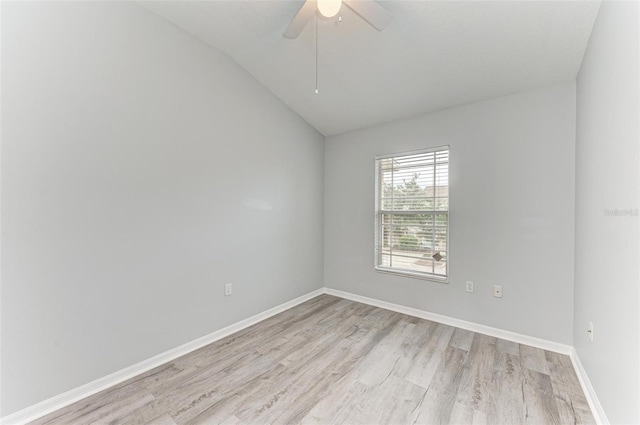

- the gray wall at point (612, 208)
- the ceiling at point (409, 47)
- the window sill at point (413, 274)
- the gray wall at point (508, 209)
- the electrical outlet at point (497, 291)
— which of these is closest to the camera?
the gray wall at point (612, 208)

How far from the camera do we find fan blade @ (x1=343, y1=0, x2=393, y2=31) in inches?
60.7

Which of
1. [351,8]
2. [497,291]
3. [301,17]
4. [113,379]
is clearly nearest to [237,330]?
[113,379]

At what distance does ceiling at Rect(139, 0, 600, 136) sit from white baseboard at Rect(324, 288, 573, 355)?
224 cm

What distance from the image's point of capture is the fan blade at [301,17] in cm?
163

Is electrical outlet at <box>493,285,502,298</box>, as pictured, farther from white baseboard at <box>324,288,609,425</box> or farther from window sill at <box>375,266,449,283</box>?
window sill at <box>375,266,449,283</box>

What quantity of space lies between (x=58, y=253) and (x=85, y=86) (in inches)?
43.6

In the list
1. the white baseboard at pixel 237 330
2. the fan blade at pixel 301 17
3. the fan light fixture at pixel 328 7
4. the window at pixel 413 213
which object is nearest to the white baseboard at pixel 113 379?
the white baseboard at pixel 237 330

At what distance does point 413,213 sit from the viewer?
3145mm

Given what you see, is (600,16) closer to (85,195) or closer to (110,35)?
(110,35)

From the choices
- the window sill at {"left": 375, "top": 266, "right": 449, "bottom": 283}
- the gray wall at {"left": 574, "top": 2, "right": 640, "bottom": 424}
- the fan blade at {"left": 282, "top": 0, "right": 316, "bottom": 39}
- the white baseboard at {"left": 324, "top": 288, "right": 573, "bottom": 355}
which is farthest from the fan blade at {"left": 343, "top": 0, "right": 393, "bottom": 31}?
the white baseboard at {"left": 324, "top": 288, "right": 573, "bottom": 355}

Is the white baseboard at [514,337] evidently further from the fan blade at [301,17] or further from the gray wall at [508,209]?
the fan blade at [301,17]

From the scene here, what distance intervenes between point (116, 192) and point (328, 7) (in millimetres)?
1912

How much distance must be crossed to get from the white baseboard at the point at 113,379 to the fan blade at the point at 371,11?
9.22 feet

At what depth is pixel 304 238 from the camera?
11.7ft
